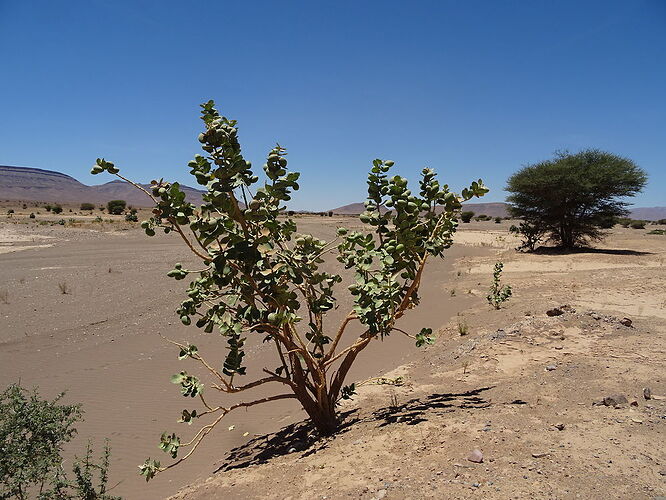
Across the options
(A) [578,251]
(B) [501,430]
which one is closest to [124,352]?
(B) [501,430]

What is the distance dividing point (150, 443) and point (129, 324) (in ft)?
17.6

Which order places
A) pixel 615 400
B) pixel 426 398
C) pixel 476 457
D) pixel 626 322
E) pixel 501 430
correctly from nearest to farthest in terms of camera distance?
pixel 476 457, pixel 501 430, pixel 615 400, pixel 426 398, pixel 626 322

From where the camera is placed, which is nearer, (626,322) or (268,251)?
(268,251)

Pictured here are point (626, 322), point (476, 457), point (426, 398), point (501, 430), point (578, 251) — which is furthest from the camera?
point (578, 251)

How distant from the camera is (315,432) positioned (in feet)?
15.0

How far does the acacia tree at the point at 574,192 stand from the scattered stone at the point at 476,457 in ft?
72.9

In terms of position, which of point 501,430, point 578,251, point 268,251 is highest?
point 268,251

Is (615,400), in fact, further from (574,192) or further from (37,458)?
(574,192)

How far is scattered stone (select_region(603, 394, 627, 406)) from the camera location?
3766 mm

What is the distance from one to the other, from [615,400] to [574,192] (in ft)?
70.7

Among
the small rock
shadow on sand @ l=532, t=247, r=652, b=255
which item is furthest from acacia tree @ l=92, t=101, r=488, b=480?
shadow on sand @ l=532, t=247, r=652, b=255

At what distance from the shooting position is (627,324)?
22.3 feet

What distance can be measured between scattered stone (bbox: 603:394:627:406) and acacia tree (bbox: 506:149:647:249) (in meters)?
20.8

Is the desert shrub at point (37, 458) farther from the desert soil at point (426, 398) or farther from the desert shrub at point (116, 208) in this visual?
the desert shrub at point (116, 208)
